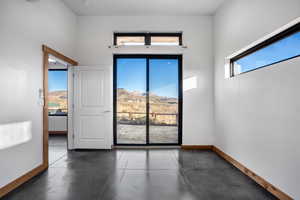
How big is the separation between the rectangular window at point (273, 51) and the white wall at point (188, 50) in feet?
4.14

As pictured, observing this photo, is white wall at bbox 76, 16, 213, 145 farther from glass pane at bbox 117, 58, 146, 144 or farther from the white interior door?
glass pane at bbox 117, 58, 146, 144

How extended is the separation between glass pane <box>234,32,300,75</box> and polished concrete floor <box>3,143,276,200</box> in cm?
183

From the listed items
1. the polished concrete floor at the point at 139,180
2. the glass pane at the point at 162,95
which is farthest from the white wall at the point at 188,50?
the polished concrete floor at the point at 139,180

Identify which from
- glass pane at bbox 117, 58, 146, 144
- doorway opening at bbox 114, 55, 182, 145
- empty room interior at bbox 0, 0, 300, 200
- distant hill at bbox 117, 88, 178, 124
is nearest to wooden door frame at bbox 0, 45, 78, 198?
empty room interior at bbox 0, 0, 300, 200

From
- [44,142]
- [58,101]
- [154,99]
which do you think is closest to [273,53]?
[154,99]

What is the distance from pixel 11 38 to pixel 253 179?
13.6ft

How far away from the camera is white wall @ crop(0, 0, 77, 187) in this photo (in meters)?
2.47

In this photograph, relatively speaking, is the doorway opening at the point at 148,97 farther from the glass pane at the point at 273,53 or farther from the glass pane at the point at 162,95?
the glass pane at the point at 273,53

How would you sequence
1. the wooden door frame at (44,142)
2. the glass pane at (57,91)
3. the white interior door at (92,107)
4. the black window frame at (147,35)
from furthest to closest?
1. the glass pane at (57,91)
2. the black window frame at (147,35)
3. the white interior door at (92,107)
4. the wooden door frame at (44,142)

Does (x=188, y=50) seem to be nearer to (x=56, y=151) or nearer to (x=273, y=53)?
(x=273, y=53)

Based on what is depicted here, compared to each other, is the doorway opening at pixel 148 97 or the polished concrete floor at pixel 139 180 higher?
the doorway opening at pixel 148 97

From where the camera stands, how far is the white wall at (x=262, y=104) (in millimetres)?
2168

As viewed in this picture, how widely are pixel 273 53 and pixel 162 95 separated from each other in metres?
2.76

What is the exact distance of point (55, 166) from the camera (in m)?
3.54
